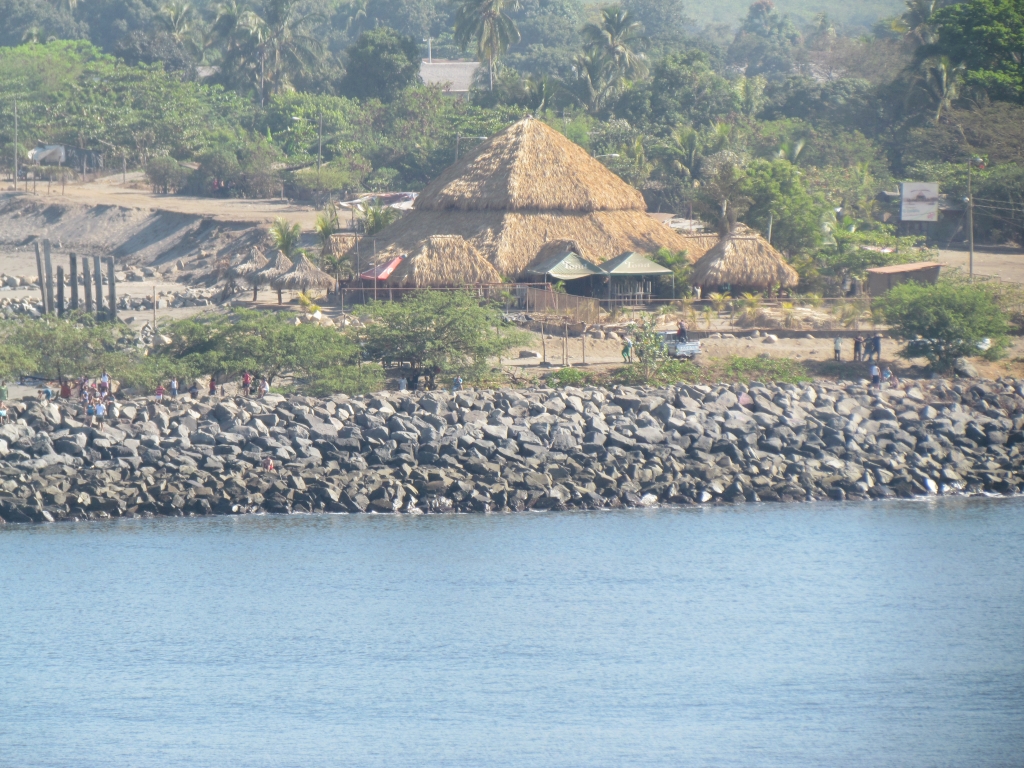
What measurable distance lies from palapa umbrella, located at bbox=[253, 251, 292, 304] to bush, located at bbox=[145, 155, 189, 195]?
2351 centimetres

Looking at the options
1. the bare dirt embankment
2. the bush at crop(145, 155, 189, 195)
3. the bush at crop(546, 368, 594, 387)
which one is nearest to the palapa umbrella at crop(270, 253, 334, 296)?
the bare dirt embankment

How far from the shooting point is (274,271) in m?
43.3

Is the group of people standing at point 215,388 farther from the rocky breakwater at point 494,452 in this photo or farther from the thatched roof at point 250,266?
the thatched roof at point 250,266

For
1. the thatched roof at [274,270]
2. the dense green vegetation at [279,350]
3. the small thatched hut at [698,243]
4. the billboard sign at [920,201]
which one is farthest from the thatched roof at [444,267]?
the billboard sign at [920,201]

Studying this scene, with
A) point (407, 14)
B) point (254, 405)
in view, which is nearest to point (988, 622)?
point (254, 405)

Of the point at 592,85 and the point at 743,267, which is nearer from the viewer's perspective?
the point at 743,267

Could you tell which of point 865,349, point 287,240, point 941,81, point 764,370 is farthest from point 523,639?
point 941,81

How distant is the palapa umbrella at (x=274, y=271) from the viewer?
141 ft

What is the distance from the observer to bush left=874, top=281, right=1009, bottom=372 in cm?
3472

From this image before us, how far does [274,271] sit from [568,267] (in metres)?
8.76

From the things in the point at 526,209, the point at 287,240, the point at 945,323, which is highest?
the point at 526,209

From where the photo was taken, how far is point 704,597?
77.6 feet

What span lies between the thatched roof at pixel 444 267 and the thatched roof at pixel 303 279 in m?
2.43

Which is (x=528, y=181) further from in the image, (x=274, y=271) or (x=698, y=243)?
(x=274, y=271)
